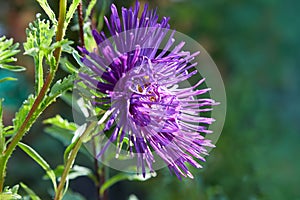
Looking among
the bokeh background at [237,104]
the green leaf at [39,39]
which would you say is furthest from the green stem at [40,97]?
the bokeh background at [237,104]

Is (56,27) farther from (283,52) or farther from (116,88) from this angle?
(283,52)

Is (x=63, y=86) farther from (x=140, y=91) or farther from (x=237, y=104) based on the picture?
(x=237, y=104)

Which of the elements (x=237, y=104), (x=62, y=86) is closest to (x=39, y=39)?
(x=62, y=86)

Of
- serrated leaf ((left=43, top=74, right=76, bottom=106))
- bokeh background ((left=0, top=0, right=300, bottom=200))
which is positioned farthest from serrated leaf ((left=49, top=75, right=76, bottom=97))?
bokeh background ((left=0, top=0, right=300, bottom=200))

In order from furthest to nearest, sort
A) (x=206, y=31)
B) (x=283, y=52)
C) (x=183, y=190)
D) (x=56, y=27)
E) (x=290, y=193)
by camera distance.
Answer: (x=283, y=52) → (x=206, y=31) → (x=290, y=193) → (x=183, y=190) → (x=56, y=27)

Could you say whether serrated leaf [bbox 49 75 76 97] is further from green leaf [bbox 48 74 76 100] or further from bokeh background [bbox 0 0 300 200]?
bokeh background [bbox 0 0 300 200]

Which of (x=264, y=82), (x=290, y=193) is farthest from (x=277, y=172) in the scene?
(x=264, y=82)
